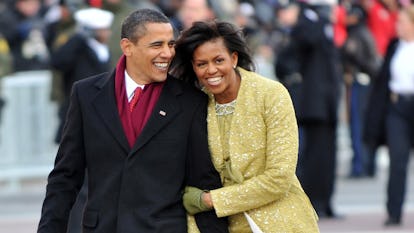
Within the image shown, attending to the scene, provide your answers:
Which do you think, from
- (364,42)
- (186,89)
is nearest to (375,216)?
(364,42)

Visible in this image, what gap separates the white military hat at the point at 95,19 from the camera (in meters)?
11.5

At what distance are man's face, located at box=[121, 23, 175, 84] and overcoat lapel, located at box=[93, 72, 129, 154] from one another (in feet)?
0.49

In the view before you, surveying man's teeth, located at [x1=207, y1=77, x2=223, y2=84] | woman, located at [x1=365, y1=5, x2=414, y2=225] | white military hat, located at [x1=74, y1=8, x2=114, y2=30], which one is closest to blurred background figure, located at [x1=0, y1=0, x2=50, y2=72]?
white military hat, located at [x1=74, y1=8, x2=114, y2=30]

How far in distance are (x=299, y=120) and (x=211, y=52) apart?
6651 mm

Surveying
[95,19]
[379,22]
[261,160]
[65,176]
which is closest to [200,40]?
[261,160]

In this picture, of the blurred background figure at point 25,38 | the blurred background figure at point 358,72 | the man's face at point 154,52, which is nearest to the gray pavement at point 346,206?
the blurred background figure at point 358,72

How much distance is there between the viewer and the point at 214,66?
5895 millimetres

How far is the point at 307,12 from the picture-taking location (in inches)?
482

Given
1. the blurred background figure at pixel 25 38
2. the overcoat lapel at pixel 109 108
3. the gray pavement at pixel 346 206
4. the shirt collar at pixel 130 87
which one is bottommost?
the gray pavement at pixel 346 206

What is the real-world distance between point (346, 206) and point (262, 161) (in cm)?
753

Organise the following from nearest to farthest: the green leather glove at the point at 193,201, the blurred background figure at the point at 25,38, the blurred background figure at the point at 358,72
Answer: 1. the green leather glove at the point at 193,201
2. the blurred background figure at the point at 358,72
3. the blurred background figure at the point at 25,38

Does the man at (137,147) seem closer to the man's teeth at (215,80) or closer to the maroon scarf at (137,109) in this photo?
the maroon scarf at (137,109)

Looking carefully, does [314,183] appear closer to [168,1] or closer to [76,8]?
[76,8]

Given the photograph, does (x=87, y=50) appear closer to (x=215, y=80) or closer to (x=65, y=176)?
(x=65, y=176)
